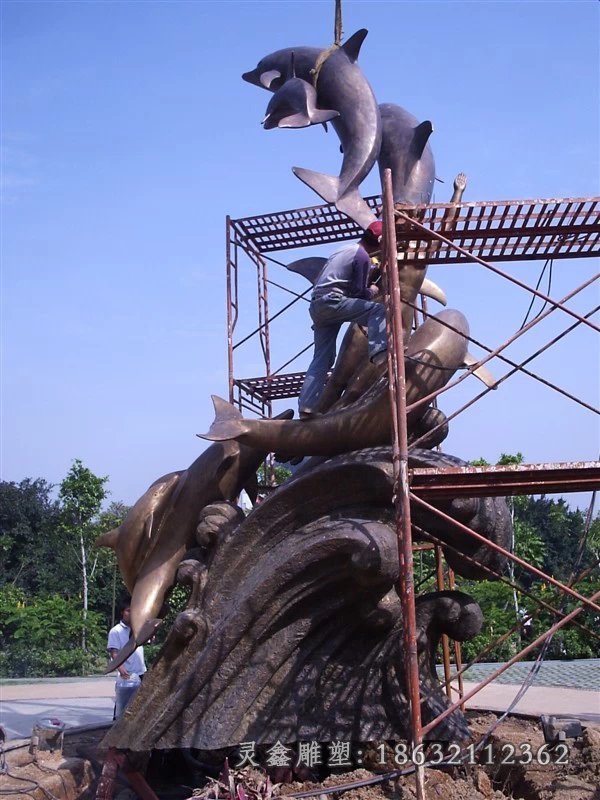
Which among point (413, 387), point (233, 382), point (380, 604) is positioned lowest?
point (380, 604)

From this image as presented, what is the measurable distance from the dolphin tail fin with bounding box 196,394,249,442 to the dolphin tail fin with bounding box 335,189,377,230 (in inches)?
68.2

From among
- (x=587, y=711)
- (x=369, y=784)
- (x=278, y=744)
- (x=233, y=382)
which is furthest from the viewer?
(x=233, y=382)

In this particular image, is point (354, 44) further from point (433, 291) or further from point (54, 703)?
point (54, 703)

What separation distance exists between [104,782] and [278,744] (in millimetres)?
1241

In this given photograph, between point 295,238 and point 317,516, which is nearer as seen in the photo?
point 317,516

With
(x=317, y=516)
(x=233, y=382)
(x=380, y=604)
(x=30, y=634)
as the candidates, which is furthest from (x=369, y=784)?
(x=30, y=634)

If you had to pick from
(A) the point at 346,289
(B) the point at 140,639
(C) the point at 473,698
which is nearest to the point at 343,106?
(A) the point at 346,289

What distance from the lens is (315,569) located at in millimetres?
5832

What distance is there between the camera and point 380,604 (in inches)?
227

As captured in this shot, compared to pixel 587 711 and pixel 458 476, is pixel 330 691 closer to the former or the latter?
pixel 458 476

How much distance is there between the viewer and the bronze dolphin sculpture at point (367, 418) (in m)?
6.26

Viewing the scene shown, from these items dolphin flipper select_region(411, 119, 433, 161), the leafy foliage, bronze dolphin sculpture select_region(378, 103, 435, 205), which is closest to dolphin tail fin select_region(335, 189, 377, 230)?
bronze dolphin sculpture select_region(378, 103, 435, 205)

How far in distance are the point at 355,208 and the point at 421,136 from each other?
960mm

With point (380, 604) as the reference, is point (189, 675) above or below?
below
